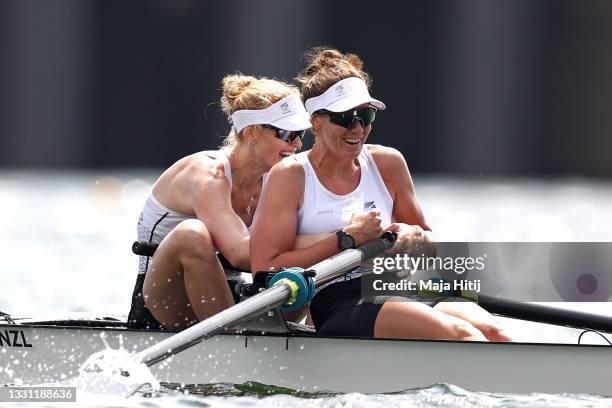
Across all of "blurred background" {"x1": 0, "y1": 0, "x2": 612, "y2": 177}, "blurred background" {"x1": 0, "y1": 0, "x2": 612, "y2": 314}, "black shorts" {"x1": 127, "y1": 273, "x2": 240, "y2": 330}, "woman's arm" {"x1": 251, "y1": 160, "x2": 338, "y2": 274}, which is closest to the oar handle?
"woman's arm" {"x1": 251, "y1": 160, "x2": 338, "y2": 274}

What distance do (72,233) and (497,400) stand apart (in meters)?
15.5

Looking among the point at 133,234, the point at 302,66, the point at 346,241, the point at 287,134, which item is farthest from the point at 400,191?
the point at 302,66

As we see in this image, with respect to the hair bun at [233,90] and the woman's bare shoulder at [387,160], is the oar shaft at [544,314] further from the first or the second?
the hair bun at [233,90]

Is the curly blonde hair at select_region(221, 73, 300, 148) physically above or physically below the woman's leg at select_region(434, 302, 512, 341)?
above

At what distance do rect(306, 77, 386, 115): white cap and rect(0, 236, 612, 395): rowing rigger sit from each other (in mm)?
700

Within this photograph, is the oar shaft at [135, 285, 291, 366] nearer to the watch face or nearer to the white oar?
the white oar

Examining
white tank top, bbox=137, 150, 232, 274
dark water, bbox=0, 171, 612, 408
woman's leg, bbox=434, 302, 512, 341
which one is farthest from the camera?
white tank top, bbox=137, 150, 232, 274

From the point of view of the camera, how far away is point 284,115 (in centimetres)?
586

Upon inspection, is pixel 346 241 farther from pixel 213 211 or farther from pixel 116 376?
pixel 116 376

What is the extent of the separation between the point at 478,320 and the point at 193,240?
1.42 metres

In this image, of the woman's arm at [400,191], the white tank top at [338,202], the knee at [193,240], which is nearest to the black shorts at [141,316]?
the knee at [193,240]

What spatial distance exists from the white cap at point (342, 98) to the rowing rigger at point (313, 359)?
70 centimetres

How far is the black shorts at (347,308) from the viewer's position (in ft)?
17.5

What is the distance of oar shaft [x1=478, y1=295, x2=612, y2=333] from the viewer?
5875mm
